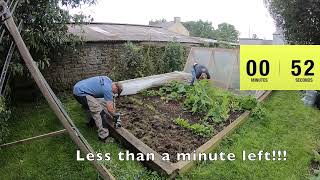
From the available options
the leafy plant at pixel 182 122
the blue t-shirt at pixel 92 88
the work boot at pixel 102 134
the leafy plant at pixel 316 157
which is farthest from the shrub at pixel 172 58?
the leafy plant at pixel 316 157

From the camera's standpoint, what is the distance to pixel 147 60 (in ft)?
34.2

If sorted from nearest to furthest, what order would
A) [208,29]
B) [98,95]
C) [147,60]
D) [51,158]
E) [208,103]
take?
[51,158] < [98,95] < [208,103] < [147,60] < [208,29]

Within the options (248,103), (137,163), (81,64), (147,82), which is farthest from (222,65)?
(137,163)

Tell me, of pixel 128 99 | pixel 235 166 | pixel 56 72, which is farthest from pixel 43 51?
pixel 235 166

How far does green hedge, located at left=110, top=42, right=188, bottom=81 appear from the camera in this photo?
985 cm

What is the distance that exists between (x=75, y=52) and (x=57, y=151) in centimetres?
404

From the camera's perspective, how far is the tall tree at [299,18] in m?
9.59

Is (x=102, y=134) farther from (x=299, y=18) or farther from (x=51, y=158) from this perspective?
(x=299, y=18)

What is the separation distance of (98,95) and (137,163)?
5.47 feet

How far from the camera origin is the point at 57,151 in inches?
214

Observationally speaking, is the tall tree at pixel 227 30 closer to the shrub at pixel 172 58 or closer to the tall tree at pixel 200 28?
the tall tree at pixel 200 28

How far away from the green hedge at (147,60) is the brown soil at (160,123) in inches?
73.2

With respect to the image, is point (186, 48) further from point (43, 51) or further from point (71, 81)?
point (43, 51)

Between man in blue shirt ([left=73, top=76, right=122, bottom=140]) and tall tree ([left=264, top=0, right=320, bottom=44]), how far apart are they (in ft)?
23.4
